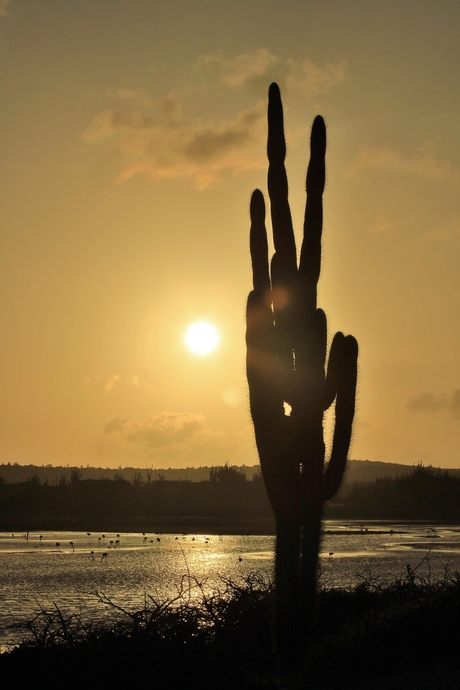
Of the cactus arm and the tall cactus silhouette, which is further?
the cactus arm

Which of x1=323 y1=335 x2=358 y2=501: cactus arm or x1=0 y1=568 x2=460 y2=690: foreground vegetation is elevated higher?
x1=323 y1=335 x2=358 y2=501: cactus arm

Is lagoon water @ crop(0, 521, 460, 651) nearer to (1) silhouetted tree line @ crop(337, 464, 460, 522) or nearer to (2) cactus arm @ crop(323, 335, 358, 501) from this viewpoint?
(2) cactus arm @ crop(323, 335, 358, 501)

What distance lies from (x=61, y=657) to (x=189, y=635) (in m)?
1.73

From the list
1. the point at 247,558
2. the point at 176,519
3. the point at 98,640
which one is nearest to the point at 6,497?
the point at 176,519

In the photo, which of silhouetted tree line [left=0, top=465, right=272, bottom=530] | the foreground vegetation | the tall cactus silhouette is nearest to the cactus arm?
the tall cactus silhouette

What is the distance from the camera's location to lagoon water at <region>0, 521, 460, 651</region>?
19.7 meters

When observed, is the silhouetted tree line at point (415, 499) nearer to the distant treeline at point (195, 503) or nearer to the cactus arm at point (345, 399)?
the distant treeline at point (195, 503)

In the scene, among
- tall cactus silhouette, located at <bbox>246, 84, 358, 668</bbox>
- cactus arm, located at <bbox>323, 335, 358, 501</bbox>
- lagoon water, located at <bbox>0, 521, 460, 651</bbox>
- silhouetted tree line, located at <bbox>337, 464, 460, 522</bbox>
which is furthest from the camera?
silhouetted tree line, located at <bbox>337, 464, 460, 522</bbox>

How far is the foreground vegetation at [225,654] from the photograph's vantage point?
1088 centimetres

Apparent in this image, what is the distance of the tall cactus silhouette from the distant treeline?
4158 centimetres

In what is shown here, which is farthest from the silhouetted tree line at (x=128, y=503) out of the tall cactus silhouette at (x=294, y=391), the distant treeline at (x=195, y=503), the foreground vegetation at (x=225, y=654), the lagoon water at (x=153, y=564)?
the tall cactus silhouette at (x=294, y=391)

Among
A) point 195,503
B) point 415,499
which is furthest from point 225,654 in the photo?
point 195,503

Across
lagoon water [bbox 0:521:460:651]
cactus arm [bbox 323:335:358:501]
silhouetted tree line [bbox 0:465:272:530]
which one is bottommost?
lagoon water [bbox 0:521:460:651]

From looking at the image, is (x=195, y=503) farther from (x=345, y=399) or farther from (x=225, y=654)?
(x=345, y=399)
